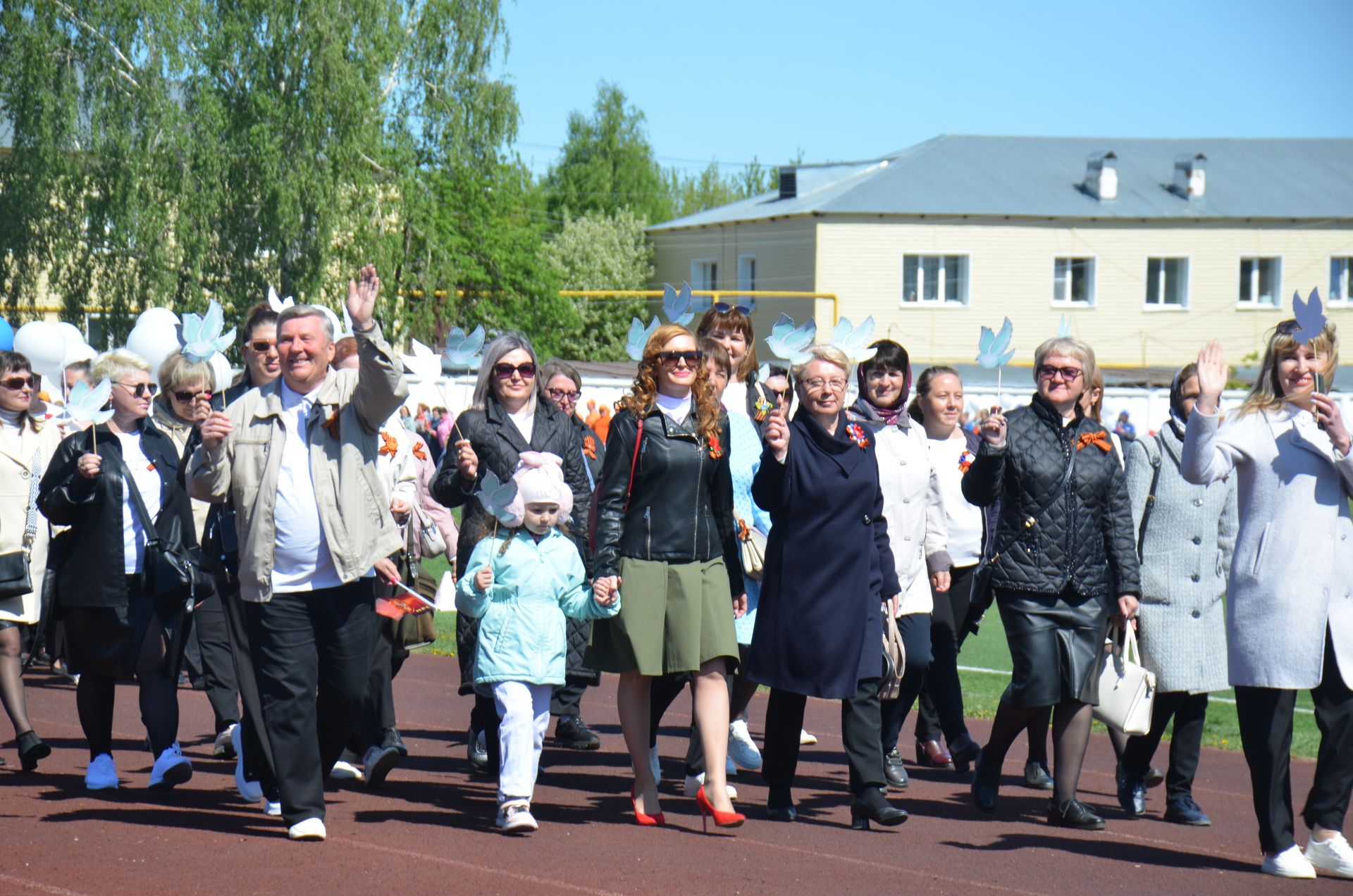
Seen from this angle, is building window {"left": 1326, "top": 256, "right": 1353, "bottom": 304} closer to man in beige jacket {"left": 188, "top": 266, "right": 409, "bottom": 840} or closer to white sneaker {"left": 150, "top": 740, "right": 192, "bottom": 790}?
white sneaker {"left": 150, "top": 740, "right": 192, "bottom": 790}

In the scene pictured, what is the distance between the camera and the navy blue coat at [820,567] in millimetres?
6340

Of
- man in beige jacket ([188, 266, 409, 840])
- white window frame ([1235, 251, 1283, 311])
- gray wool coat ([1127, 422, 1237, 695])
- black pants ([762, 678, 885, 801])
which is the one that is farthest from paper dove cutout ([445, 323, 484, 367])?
white window frame ([1235, 251, 1283, 311])

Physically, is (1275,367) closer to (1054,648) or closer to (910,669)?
(1054,648)

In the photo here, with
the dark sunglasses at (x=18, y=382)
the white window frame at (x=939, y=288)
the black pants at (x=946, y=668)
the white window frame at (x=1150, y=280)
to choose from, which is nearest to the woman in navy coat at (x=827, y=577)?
the black pants at (x=946, y=668)

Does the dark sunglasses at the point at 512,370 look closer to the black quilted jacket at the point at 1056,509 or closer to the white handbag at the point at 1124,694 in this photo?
the black quilted jacket at the point at 1056,509

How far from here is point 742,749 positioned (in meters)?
7.83

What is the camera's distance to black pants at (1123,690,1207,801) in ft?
22.7

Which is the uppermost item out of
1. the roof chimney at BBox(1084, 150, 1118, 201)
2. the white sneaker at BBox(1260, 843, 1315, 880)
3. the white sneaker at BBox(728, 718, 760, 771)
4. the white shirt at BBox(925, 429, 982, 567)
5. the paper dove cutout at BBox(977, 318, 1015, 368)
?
the roof chimney at BBox(1084, 150, 1118, 201)

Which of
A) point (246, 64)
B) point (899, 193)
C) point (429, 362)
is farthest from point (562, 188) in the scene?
point (429, 362)

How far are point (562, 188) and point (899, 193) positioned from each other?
1516 inches

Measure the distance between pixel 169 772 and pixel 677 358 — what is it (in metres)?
2.82

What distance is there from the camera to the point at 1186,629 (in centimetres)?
694

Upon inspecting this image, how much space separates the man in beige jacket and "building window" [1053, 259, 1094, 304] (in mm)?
43978

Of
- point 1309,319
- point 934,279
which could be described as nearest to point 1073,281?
point 934,279
